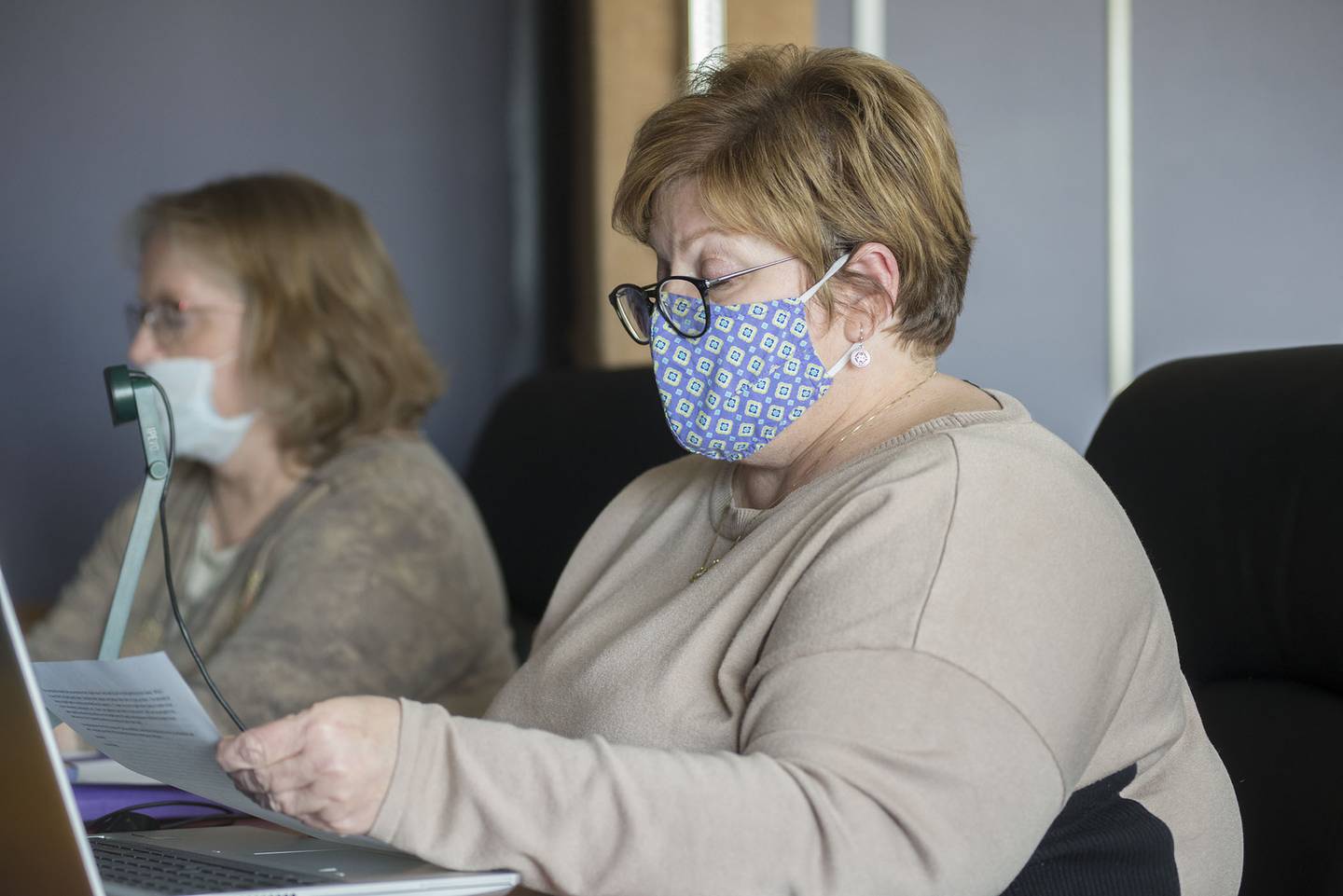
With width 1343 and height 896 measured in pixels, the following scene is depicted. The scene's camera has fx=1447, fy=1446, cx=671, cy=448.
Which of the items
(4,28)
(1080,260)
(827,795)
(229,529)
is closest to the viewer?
(827,795)

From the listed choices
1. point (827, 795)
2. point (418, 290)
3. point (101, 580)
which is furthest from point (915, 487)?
point (418, 290)

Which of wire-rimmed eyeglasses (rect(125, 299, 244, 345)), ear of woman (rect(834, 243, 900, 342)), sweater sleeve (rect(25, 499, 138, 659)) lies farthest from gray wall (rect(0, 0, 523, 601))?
ear of woman (rect(834, 243, 900, 342))

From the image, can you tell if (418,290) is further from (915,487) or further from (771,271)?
(915,487)

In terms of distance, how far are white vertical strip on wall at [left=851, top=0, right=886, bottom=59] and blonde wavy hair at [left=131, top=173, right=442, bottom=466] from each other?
3.09 feet

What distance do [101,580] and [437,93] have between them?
1397 mm

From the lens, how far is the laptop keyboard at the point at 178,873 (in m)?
0.98

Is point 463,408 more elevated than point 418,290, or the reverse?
point 418,290

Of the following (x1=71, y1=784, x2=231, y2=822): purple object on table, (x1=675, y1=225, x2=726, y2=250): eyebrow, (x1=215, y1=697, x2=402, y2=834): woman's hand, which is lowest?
(x1=71, y1=784, x2=231, y2=822): purple object on table

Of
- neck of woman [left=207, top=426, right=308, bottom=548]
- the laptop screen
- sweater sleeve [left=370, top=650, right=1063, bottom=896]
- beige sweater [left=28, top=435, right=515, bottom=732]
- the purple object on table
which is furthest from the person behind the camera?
neck of woman [left=207, top=426, right=308, bottom=548]

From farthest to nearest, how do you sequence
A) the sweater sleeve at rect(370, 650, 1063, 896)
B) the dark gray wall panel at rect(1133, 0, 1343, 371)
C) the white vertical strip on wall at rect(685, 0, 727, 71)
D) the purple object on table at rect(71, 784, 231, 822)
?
the white vertical strip on wall at rect(685, 0, 727, 71) → the dark gray wall panel at rect(1133, 0, 1343, 371) → the purple object on table at rect(71, 784, 231, 822) → the sweater sleeve at rect(370, 650, 1063, 896)

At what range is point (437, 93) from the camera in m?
3.27

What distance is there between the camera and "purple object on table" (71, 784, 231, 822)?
147cm

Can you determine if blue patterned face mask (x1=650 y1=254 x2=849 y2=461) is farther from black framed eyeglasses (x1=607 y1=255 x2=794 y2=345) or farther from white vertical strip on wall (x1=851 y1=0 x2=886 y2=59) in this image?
white vertical strip on wall (x1=851 y1=0 x2=886 y2=59)

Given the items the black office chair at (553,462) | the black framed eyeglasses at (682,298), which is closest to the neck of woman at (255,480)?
the black office chair at (553,462)
